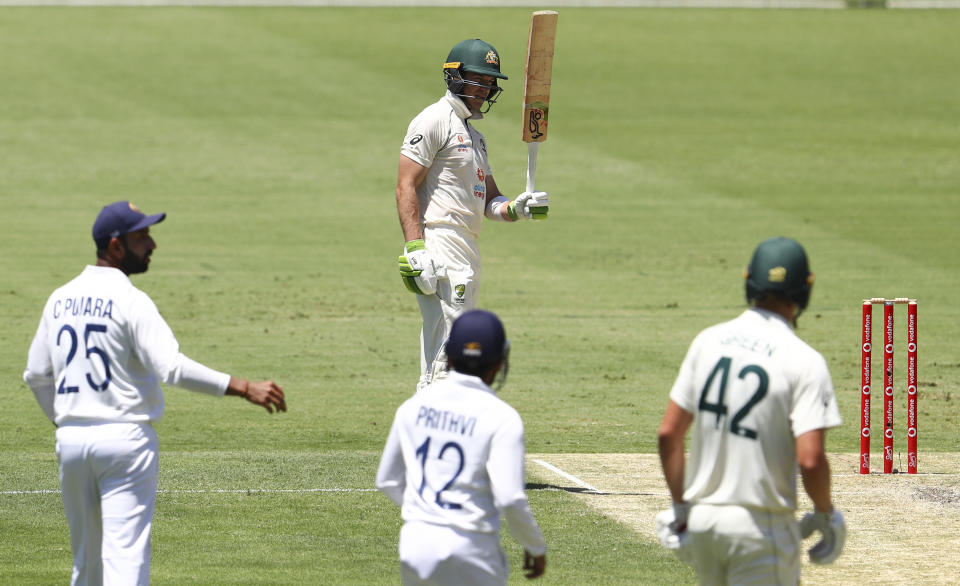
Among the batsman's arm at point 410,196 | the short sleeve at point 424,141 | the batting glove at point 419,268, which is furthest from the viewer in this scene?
the short sleeve at point 424,141

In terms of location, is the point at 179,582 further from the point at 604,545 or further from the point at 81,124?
the point at 81,124

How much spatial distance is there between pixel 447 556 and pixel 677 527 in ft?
2.99

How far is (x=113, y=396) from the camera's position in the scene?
6559 mm

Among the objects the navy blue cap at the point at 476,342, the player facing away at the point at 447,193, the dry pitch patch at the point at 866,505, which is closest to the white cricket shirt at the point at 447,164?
the player facing away at the point at 447,193

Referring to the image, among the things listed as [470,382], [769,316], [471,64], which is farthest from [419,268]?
[769,316]

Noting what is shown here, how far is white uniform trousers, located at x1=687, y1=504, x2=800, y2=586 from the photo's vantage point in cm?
562

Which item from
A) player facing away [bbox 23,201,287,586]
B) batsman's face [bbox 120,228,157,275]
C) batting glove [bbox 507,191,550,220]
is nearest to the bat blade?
batting glove [bbox 507,191,550,220]

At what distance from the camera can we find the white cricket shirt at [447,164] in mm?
10047

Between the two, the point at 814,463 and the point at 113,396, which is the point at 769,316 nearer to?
the point at 814,463

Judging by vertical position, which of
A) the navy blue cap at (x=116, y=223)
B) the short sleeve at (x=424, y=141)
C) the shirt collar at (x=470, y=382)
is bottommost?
the shirt collar at (x=470, y=382)

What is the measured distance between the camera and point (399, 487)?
592 cm

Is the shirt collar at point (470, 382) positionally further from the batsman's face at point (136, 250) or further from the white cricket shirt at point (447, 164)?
the white cricket shirt at point (447, 164)

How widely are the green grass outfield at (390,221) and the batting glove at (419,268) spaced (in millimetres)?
1571

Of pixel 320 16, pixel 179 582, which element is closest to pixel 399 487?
pixel 179 582
